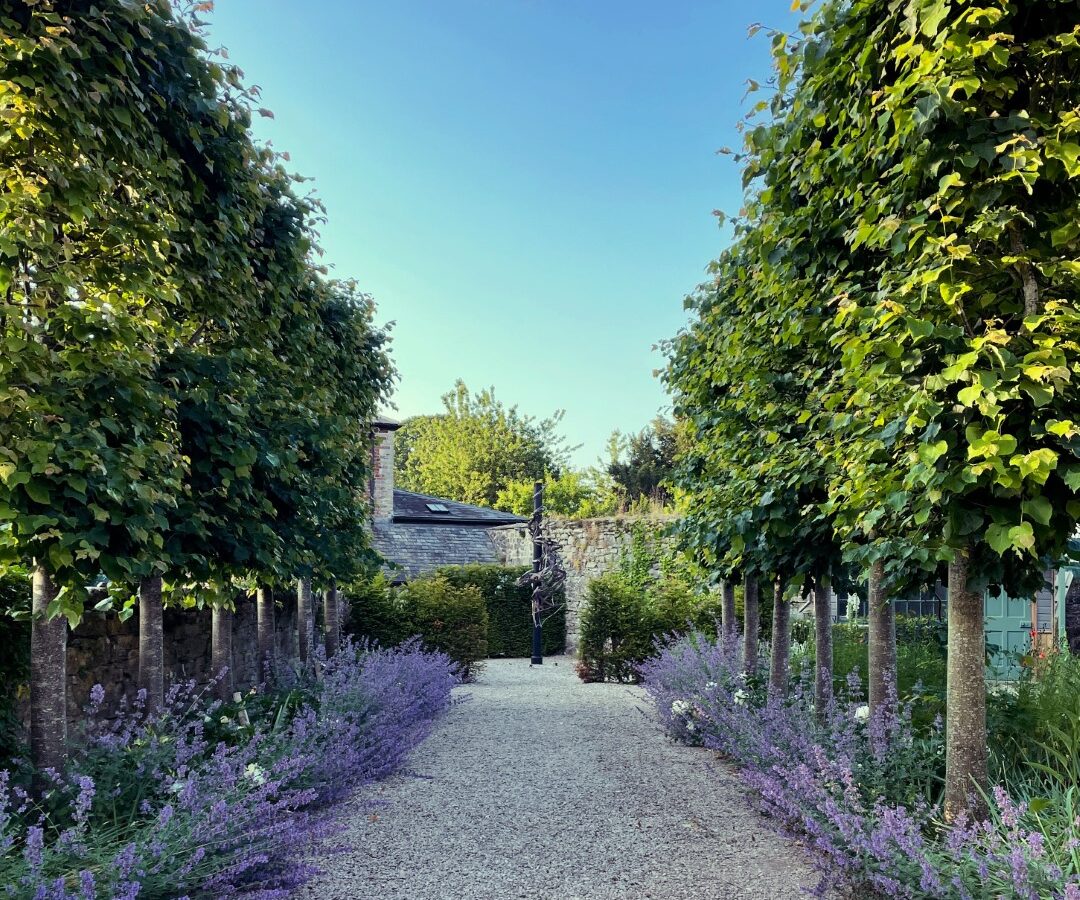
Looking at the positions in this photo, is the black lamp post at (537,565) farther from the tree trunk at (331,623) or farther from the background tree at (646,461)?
the background tree at (646,461)

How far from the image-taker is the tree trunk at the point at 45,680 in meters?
3.31

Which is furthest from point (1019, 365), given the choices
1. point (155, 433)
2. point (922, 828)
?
point (155, 433)

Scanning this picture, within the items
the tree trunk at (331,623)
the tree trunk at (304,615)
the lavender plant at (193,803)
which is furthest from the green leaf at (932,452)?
the tree trunk at (331,623)

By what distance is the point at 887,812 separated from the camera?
2791 millimetres

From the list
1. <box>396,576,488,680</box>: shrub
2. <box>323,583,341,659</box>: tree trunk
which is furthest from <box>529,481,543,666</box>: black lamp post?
<box>323,583,341,659</box>: tree trunk

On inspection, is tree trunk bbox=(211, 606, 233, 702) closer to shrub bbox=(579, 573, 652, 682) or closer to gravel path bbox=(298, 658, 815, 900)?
gravel path bbox=(298, 658, 815, 900)

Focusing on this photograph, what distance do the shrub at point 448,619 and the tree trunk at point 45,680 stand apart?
7.58 meters

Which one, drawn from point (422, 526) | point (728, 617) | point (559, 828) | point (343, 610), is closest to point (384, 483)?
point (422, 526)

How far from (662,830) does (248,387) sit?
3.79 meters

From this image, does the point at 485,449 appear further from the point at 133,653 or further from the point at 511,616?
the point at 133,653

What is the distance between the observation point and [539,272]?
1325 centimetres

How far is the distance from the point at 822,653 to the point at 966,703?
2276mm

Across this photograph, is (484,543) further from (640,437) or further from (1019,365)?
(1019,365)

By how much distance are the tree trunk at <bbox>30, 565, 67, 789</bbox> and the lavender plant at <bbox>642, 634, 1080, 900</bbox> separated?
11.6ft
